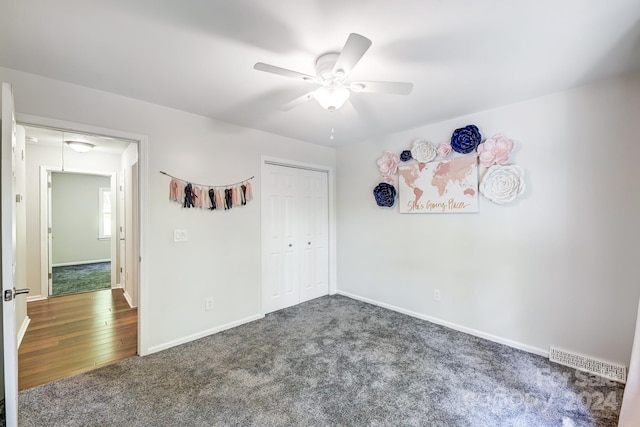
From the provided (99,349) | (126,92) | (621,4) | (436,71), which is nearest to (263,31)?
(436,71)

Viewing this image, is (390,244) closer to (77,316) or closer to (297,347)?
(297,347)

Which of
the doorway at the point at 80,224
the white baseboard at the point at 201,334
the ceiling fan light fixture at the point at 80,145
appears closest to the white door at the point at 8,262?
the white baseboard at the point at 201,334

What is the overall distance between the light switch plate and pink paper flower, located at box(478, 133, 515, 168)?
312 centimetres

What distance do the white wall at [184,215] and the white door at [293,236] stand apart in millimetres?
237

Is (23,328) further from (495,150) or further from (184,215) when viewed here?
(495,150)

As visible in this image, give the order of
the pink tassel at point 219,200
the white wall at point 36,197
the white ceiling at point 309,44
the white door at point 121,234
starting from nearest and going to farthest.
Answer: the white ceiling at point 309,44
the pink tassel at point 219,200
the white wall at point 36,197
the white door at point 121,234

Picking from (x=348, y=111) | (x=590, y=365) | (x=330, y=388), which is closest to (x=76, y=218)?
(x=348, y=111)

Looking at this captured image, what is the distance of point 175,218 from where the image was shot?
8.88 ft

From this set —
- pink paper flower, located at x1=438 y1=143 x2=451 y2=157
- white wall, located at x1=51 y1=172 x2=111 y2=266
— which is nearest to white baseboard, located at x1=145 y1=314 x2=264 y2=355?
pink paper flower, located at x1=438 y1=143 x2=451 y2=157

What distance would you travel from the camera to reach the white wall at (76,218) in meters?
6.31

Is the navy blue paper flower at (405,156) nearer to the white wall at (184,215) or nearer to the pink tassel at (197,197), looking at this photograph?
the white wall at (184,215)

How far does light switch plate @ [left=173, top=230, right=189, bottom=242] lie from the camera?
8.87ft

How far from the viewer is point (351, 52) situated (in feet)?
4.51

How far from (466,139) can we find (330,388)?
2.65 meters
